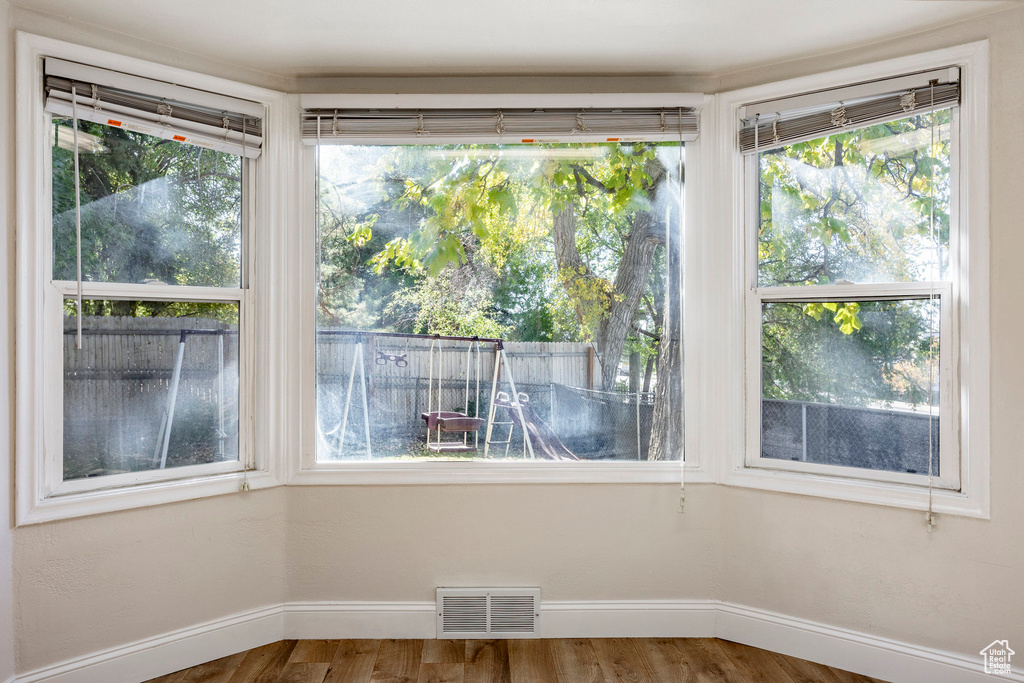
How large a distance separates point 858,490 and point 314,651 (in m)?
2.20

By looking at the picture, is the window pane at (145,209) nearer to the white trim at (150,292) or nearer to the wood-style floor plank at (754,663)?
the white trim at (150,292)

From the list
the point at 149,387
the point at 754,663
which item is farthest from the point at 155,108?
the point at 754,663

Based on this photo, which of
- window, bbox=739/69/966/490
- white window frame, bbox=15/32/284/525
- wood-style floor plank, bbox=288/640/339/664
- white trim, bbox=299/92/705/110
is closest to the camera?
white window frame, bbox=15/32/284/525

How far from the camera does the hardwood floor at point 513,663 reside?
2355 millimetres

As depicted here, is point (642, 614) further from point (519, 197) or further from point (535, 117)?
point (535, 117)

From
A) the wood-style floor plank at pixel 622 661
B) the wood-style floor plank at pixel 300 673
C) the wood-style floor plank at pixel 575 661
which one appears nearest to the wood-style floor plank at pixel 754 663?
the wood-style floor plank at pixel 622 661

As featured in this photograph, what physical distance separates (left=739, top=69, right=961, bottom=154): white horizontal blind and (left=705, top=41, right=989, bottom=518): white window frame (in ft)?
0.12

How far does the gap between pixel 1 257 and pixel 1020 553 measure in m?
3.47

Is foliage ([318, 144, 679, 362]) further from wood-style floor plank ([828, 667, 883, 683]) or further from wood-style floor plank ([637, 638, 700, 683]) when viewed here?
wood-style floor plank ([828, 667, 883, 683])

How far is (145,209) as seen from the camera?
2.41 meters

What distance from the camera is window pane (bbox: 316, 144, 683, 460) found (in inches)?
107

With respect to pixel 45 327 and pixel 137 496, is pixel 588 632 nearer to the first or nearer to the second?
pixel 137 496

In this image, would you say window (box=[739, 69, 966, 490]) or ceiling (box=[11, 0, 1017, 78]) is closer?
ceiling (box=[11, 0, 1017, 78])

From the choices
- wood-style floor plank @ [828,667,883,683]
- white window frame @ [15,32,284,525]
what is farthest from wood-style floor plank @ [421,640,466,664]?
wood-style floor plank @ [828,667,883,683]
